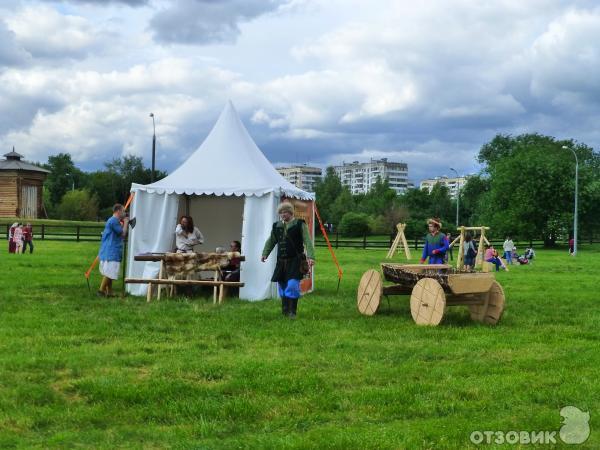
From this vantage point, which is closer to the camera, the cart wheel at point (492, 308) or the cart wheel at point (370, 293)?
the cart wheel at point (492, 308)

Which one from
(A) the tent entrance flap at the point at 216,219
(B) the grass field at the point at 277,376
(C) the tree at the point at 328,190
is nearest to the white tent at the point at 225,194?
(B) the grass field at the point at 277,376

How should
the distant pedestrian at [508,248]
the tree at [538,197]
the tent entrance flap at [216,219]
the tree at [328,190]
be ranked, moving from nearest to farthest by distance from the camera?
1. the tent entrance flap at [216,219]
2. the distant pedestrian at [508,248]
3. the tree at [538,197]
4. the tree at [328,190]

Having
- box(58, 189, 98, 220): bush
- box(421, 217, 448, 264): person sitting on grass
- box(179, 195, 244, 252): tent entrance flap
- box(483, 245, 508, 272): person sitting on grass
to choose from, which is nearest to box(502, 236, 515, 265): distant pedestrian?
box(483, 245, 508, 272): person sitting on grass

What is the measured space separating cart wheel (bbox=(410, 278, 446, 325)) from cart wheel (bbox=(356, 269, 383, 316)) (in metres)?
0.87

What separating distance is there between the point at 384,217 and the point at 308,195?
2445 inches

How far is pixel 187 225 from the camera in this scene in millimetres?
14453

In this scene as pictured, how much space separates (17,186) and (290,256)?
2055 inches

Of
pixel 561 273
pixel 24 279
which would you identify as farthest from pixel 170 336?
pixel 561 273

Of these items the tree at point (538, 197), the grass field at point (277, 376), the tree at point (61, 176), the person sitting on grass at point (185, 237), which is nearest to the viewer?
the grass field at point (277, 376)

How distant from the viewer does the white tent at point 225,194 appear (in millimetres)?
13867

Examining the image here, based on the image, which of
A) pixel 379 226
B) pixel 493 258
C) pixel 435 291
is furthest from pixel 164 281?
pixel 379 226

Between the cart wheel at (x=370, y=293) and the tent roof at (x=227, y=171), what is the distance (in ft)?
9.83

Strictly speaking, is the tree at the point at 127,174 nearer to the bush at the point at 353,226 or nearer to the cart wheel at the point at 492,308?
the bush at the point at 353,226

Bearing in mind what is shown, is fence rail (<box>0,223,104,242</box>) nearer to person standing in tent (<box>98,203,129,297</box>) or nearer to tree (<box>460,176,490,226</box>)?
person standing in tent (<box>98,203,129,297</box>)
